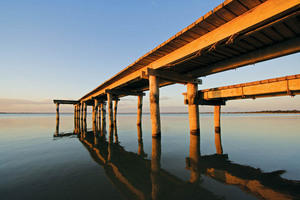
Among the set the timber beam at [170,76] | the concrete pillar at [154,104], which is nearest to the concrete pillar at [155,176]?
the concrete pillar at [154,104]

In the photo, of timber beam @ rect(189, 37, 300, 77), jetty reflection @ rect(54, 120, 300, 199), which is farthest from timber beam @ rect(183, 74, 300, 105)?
jetty reflection @ rect(54, 120, 300, 199)

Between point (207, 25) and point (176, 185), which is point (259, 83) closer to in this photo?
point (207, 25)

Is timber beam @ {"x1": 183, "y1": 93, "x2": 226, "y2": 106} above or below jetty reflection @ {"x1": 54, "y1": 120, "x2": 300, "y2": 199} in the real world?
above

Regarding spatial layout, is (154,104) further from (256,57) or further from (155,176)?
(256,57)

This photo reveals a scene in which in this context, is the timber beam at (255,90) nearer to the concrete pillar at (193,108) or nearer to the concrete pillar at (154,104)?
the concrete pillar at (193,108)

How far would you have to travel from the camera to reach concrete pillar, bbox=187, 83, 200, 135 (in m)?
11.0

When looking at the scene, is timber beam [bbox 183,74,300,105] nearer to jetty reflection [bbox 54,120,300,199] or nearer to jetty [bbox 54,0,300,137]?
jetty [bbox 54,0,300,137]

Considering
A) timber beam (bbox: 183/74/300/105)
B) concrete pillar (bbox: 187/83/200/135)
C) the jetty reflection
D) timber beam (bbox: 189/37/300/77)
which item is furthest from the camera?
concrete pillar (bbox: 187/83/200/135)

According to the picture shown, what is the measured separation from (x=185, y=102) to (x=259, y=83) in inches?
205

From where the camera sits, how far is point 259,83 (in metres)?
7.97

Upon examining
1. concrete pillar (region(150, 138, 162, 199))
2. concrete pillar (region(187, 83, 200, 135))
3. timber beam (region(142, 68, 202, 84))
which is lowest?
concrete pillar (region(150, 138, 162, 199))

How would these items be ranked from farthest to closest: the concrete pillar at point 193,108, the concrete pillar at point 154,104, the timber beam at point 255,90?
the concrete pillar at point 193,108 → the concrete pillar at point 154,104 → the timber beam at point 255,90

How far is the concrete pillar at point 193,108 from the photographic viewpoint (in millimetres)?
10961

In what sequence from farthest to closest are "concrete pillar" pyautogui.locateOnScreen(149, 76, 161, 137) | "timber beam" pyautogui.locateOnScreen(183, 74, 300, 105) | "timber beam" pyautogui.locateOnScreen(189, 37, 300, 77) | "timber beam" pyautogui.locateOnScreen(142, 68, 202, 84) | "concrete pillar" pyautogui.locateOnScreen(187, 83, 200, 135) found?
"concrete pillar" pyautogui.locateOnScreen(187, 83, 200, 135) → "timber beam" pyautogui.locateOnScreen(142, 68, 202, 84) → "concrete pillar" pyautogui.locateOnScreen(149, 76, 161, 137) → "timber beam" pyautogui.locateOnScreen(183, 74, 300, 105) → "timber beam" pyautogui.locateOnScreen(189, 37, 300, 77)
